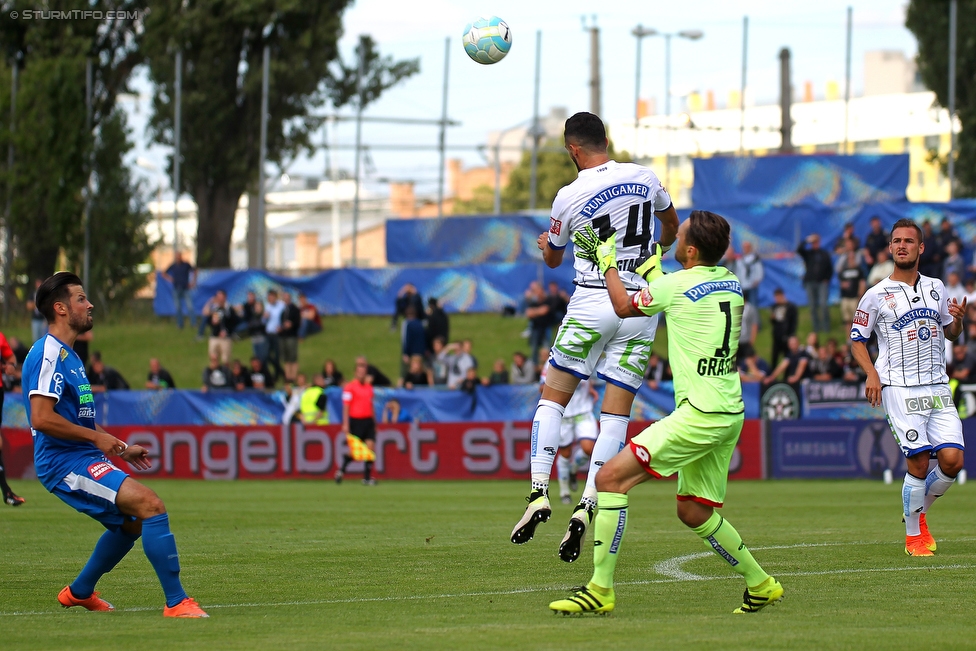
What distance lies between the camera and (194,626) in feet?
24.0

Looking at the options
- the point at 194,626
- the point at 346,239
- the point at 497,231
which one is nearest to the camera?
the point at 194,626

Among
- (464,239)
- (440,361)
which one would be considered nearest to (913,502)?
(440,361)

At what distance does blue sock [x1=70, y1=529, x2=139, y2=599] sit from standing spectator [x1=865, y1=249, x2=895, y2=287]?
903 inches

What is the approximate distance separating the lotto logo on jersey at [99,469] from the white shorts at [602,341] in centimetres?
322

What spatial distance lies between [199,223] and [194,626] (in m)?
36.1

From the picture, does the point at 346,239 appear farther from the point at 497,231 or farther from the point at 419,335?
the point at 419,335

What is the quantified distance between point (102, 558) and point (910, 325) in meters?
6.58

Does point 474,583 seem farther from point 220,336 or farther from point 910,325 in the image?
point 220,336

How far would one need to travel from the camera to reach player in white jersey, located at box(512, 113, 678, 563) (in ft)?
29.8

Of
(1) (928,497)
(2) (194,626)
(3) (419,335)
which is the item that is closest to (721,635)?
(2) (194,626)

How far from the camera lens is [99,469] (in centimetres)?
772

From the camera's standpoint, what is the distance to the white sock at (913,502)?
1064 cm

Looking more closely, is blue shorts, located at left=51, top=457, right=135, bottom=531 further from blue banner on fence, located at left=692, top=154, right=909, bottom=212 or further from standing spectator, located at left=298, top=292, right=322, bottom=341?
blue banner on fence, located at left=692, top=154, right=909, bottom=212

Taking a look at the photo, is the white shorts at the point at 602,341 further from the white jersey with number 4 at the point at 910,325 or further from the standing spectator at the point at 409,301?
the standing spectator at the point at 409,301
